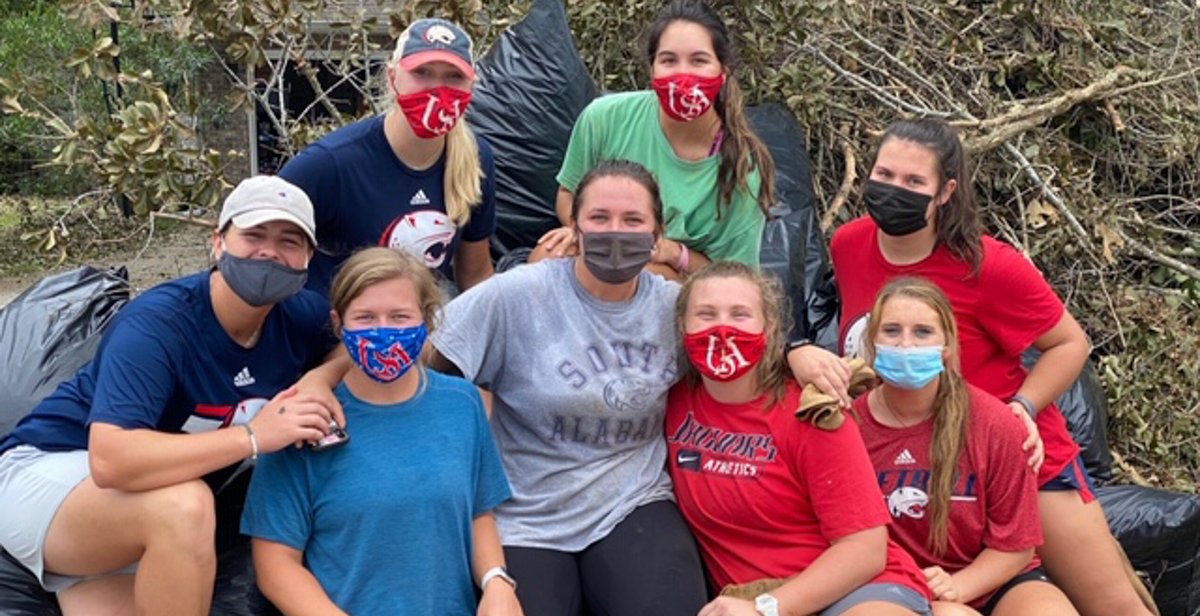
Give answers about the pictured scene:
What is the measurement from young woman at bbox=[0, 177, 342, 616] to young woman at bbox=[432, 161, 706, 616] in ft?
1.45

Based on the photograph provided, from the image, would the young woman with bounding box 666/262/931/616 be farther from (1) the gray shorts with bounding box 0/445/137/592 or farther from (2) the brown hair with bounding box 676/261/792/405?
(1) the gray shorts with bounding box 0/445/137/592

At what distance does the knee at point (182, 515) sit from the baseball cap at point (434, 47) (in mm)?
1353

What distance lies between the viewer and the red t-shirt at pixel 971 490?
9.55 ft

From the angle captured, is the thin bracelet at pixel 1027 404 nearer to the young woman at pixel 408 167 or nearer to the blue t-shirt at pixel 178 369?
the young woman at pixel 408 167

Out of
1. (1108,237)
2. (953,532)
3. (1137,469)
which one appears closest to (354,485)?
(953,532)

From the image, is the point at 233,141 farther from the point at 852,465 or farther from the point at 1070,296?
the point at 852,465

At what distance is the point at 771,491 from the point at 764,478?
36mm

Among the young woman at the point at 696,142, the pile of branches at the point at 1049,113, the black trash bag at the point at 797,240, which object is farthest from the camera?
the pile of branches at the point at 1049,113

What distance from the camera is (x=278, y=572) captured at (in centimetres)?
252

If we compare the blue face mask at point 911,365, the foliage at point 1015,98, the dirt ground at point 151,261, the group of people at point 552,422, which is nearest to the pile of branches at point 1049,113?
the foliage at point 1015,98

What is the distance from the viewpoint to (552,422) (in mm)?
2906

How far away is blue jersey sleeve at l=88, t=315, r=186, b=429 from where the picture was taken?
99.4 inches

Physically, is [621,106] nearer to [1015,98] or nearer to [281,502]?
[281,502]

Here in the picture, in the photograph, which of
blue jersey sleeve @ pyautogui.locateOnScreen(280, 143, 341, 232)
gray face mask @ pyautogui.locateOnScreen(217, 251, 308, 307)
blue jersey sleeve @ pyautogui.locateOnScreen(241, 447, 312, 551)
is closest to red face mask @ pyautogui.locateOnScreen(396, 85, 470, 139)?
blue jersey sleeve @ pyautogui.locateOnScreen(280, 143, 341, 232)
